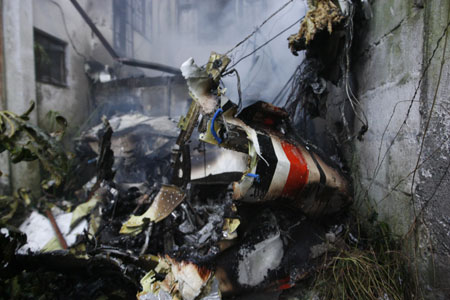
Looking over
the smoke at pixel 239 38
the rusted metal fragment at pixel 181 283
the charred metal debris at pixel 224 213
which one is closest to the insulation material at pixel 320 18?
the charred metal debris at pixel 224 213

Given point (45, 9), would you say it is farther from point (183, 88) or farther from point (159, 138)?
point (159, 138)

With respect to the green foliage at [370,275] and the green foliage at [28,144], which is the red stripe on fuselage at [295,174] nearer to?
the green foliage at [370,275]

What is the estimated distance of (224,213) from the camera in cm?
308

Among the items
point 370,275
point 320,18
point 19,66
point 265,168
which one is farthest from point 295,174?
point 19,66

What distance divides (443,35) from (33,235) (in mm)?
6431

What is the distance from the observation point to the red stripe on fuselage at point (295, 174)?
246cm

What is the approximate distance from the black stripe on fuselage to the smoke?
90.3 inches

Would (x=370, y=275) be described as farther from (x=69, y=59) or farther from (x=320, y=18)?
(x=69, y=59)

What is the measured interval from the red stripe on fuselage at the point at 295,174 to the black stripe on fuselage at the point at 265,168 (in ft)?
0.71

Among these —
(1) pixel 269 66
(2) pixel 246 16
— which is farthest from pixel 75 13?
(1) pixel 269 66

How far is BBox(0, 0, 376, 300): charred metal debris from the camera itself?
96.7 inches

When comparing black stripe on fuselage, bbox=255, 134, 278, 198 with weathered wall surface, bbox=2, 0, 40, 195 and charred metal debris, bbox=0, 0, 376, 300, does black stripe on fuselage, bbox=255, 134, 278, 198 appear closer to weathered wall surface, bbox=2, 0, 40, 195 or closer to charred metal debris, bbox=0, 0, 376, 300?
charred metal debris, bbox=0, 0, 376, 300

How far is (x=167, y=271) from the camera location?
8.48ft

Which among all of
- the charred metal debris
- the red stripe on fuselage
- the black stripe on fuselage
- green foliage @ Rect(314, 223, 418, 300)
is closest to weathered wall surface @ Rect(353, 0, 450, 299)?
green foliage @ Rect(314, 223, 418, 300)
